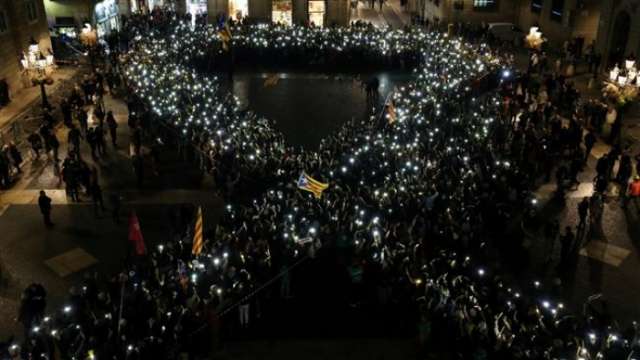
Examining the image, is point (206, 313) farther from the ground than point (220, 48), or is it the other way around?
point (220, 48)

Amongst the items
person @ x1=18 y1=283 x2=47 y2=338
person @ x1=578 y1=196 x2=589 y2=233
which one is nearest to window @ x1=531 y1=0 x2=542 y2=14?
person @ x1=578 y1=196 x2=589 y2=233

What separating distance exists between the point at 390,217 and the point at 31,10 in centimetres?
2715

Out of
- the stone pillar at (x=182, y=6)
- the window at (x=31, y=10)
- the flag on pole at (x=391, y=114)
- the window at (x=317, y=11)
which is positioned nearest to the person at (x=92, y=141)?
the flag on pole at (x=391, y=114)

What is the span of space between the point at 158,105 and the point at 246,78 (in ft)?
31.9

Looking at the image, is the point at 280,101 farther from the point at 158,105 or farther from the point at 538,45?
the point at 538,45

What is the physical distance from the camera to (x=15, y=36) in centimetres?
3238

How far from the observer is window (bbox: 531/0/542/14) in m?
45.4

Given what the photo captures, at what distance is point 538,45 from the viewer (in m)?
33.1

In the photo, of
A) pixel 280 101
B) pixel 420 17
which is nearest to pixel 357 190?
pixel 280 101

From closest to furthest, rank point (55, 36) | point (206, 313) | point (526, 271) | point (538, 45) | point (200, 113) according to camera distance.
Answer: point (206, 313), point (526, 271), point (200, 113), point (538, 45), point (55, 36)

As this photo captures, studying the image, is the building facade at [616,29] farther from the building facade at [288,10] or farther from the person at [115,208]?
the person at [115,208]

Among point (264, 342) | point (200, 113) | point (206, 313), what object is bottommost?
point (264, 342)

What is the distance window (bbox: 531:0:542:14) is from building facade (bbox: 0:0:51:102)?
33303mm

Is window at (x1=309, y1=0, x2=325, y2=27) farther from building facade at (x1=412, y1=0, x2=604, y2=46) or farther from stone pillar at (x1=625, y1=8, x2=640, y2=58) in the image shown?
stone pillar at (x1=625, y1=8, x2=640, y2=58)
